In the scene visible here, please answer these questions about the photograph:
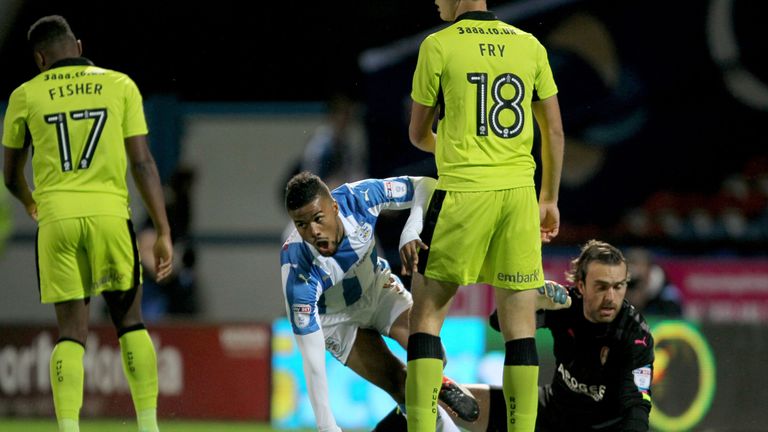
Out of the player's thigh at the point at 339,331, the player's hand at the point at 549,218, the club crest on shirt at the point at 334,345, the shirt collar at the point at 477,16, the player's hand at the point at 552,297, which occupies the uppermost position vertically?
the shirt collar at the point at 477,16

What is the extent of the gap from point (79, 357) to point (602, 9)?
6694 millimetres

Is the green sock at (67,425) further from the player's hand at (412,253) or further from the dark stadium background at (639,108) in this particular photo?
the dark stadium background at (639,108)

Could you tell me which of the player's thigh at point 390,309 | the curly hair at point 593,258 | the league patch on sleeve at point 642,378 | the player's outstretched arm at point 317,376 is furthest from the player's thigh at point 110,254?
the league patch on sleeve at point 642,378

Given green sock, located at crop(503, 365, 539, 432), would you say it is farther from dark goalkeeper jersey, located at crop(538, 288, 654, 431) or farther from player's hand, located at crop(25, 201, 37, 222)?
player's hand, located at crop(25, 201, 37, 222)

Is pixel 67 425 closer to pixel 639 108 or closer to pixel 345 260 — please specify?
pixel 345 260

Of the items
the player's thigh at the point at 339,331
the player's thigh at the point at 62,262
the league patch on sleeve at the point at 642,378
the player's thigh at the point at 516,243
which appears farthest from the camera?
the player's thigh at the point at 339,331

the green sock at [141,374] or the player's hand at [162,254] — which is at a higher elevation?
the player's hand at [162,254]

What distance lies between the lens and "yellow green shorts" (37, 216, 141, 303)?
5.52 m

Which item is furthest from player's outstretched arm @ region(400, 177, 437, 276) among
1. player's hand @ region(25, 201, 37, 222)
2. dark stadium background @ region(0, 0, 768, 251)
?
dark stadium background @ region(0, 0, 768, 251)

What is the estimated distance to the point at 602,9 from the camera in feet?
35.6

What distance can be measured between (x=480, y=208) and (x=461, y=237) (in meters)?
0.14

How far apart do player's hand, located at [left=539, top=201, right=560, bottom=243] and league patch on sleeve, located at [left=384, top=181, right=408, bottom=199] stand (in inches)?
28.1

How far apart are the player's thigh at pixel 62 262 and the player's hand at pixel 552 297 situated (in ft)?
6.67

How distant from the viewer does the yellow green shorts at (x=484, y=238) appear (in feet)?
16.3
